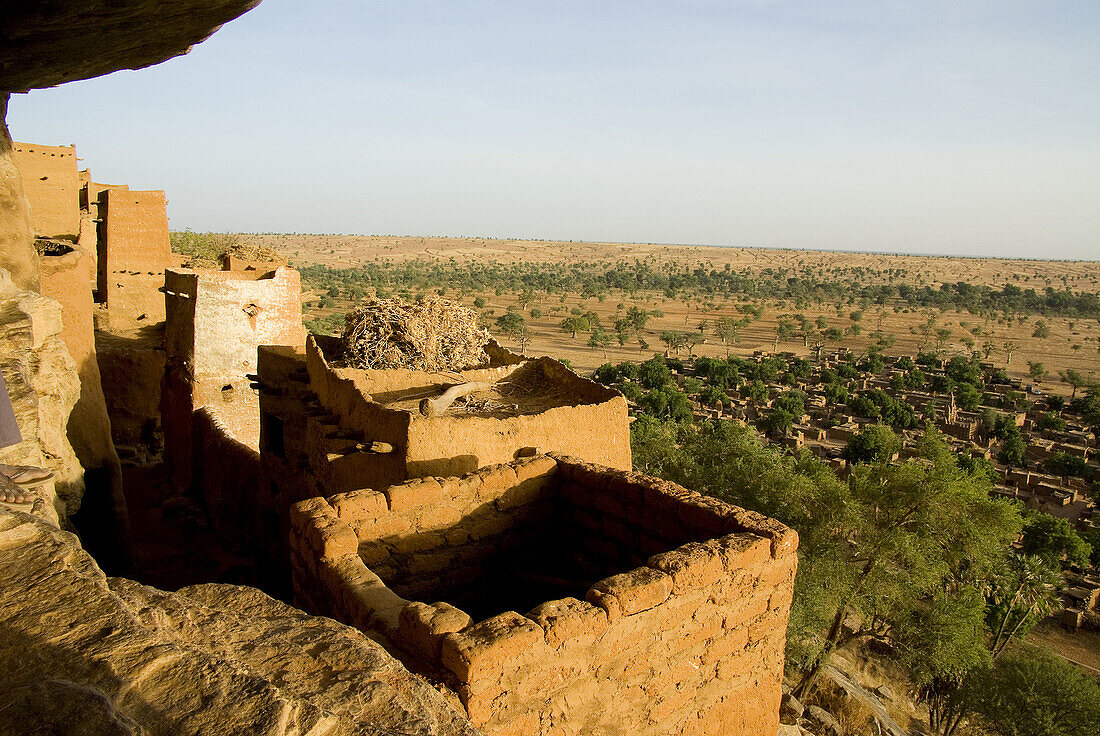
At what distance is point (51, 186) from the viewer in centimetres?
1978

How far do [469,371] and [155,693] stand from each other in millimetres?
7340

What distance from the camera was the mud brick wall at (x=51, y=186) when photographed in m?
19.3

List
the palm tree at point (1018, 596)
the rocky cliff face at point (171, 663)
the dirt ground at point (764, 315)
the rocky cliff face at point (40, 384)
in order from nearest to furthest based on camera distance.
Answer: the rocky cliff face at point (171, 663)
the rocky cliff face at point (40, 384)
the palm tree at point (1018, 596)
the dirt ground at point (764, 315)

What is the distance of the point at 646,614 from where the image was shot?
410 cm

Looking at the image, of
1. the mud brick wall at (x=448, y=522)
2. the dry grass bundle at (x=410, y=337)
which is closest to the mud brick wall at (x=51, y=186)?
the dry grass bundle at (x=410, y=337)

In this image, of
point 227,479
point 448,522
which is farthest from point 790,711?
point 227,479

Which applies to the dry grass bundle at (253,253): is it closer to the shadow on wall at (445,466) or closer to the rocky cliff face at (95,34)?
the rocky cliff face at (95,34)

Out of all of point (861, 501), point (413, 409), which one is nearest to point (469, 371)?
point (413, 409)

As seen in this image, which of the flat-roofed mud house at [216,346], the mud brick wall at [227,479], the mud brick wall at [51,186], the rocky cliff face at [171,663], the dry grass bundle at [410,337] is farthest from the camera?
the mud brick wall at [51,186]

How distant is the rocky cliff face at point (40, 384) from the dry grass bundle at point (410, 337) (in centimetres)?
310

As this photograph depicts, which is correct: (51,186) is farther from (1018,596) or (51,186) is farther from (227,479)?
(1018,596)

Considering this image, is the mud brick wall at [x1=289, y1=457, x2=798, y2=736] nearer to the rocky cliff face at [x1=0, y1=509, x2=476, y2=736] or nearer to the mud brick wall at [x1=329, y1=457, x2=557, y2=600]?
the mud brick wall at [x1=329, y1=457, x2=557, y2=600]

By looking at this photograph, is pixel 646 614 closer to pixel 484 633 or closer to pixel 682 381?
pixel 484 633

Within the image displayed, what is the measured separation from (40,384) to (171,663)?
18.0 feet
